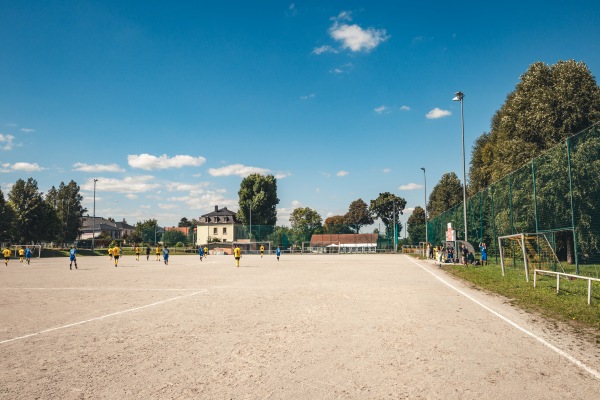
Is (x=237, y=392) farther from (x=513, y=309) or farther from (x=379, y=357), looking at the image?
(x=513, y=309)

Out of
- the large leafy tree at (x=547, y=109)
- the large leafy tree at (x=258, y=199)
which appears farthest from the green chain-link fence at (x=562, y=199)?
the large leafy tree at (x=258, y=199)

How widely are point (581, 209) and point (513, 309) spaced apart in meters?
9.81

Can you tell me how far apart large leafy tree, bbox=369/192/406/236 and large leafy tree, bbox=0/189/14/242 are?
88.3 metres

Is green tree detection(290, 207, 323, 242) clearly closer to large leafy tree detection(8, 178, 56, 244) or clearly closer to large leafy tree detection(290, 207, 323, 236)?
large leafy tree detection(290, 207, 323, 236)

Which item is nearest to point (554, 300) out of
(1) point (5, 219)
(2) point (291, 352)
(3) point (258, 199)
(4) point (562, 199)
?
(2) point (291, 352)

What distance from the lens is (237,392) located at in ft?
15.0

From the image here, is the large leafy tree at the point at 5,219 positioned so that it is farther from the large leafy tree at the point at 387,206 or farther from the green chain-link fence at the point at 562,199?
the large leafy tree at the point at 387,206

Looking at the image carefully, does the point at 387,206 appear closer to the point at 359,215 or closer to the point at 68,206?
the point at 359,215

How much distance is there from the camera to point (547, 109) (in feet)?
102

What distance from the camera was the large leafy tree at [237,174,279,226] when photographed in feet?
288

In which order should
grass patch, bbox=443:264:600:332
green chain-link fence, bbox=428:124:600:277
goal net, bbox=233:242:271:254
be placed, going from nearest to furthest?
1. grass patch, bbox=443:264:600:332
2. green chain-link fence, bbox=428:124:600:277
3. goal net, bbox=233:242:271:254

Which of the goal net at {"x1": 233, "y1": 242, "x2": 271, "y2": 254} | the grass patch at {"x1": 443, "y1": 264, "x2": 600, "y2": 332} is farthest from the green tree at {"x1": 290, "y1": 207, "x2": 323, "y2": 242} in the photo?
the grass patch at {"x1": 443, "y1": 264, "x2": 600, "y2": 332}

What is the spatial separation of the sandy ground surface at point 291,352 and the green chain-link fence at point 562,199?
8606 mm

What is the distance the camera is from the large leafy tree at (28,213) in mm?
69875
